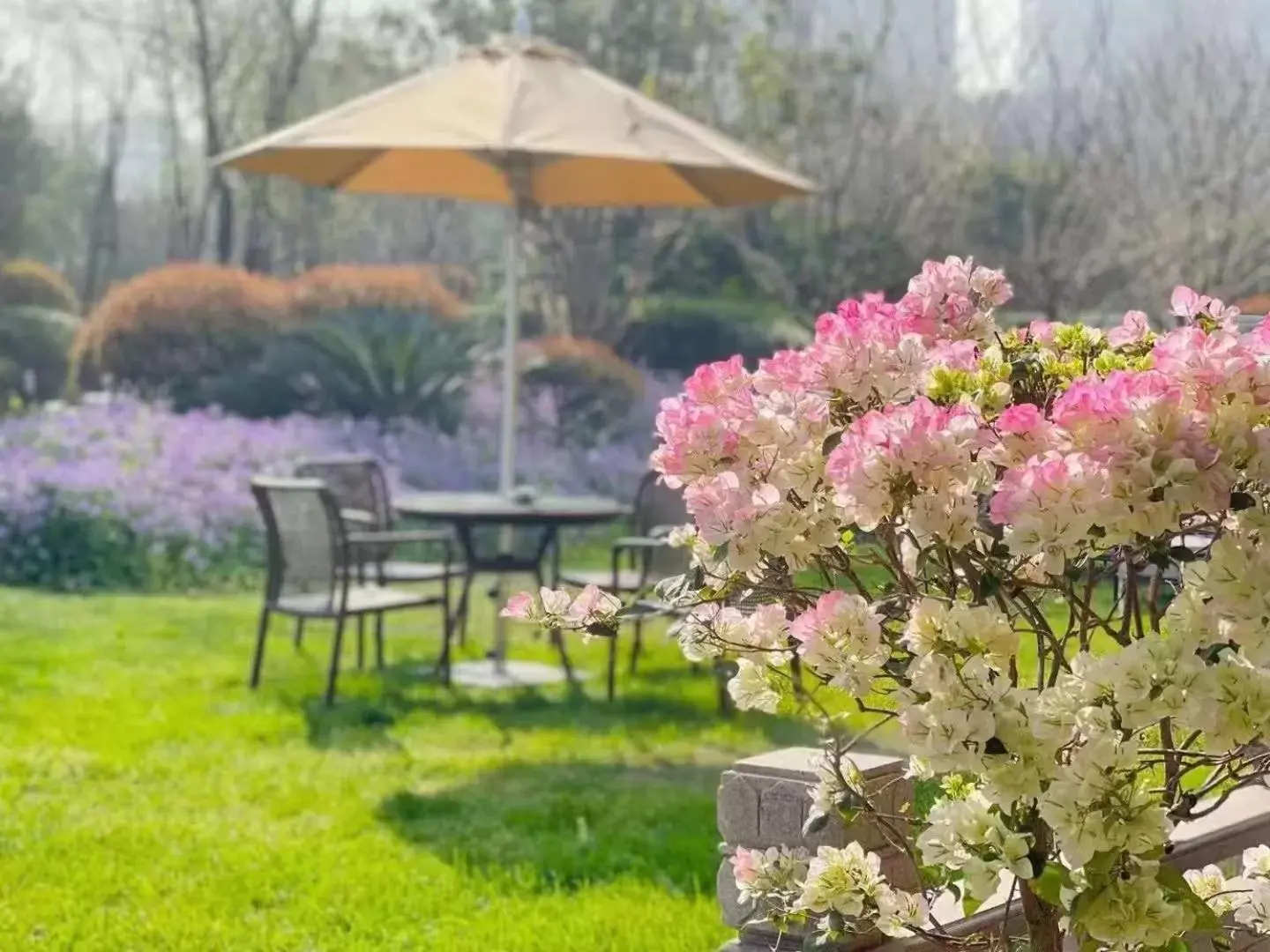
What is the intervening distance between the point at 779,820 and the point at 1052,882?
2.53 ft

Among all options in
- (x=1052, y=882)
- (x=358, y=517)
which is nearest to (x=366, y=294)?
(x=358, y=517)

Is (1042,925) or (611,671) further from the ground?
(1042,925)

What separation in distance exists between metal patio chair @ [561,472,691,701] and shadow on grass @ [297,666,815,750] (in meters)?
0.15

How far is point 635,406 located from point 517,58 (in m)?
6.34

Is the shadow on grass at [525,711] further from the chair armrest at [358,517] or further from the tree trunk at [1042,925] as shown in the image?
the tree trunk at [1042,925]

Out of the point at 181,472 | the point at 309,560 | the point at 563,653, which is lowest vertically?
the point at 563,653

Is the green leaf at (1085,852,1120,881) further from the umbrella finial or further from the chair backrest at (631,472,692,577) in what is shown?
→ the umbrella finial

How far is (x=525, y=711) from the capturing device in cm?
586

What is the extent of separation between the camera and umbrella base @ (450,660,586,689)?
20.7 feet

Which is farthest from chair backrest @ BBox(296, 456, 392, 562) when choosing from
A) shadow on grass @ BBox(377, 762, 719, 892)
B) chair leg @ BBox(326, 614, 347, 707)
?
shadow on grass @ BBox(377, 762, 719, 892)

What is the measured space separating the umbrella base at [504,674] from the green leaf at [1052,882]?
15.4 ft

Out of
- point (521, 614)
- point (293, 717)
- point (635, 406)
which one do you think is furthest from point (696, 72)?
point (521, 614)

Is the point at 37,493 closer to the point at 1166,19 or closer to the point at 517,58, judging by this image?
the point at 517,58

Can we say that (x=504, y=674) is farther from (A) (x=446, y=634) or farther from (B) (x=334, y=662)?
(B) (x=334, y=662)
